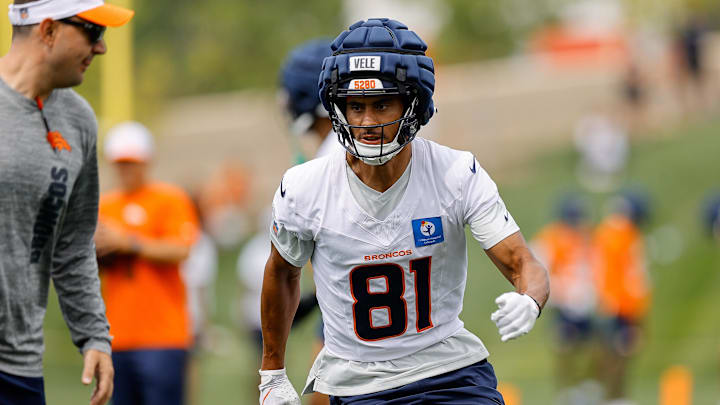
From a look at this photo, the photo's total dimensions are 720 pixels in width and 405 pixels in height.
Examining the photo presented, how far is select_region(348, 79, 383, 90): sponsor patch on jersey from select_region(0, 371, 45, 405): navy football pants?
161 cm

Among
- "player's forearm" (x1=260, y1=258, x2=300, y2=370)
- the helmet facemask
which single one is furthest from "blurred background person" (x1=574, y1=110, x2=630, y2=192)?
the helmet facemask

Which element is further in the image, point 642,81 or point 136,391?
point 642,81

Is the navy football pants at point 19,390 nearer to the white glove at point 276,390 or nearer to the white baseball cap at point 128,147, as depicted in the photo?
the white glove at point 276,390

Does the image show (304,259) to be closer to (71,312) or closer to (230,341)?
(71,312)

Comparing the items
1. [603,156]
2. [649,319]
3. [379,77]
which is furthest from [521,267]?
[603,156]

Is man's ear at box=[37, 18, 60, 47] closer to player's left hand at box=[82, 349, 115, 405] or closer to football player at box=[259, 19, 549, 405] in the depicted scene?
football player at box=[259, 19, 549, 405]

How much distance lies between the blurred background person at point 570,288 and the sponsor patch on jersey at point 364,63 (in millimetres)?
9382

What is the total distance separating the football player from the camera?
3777 millimetres

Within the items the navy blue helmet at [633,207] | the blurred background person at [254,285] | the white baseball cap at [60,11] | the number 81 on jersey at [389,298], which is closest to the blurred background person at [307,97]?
the white baseball cap at [60,11]

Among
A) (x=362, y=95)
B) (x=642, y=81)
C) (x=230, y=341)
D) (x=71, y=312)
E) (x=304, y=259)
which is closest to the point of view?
(x=362, y=95)

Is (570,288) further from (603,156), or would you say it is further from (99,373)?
(603,156)

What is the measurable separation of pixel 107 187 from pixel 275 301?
1481cm

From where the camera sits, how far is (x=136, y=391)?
7.06 meters

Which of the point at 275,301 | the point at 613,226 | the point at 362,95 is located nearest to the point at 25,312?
the point at 275,301
